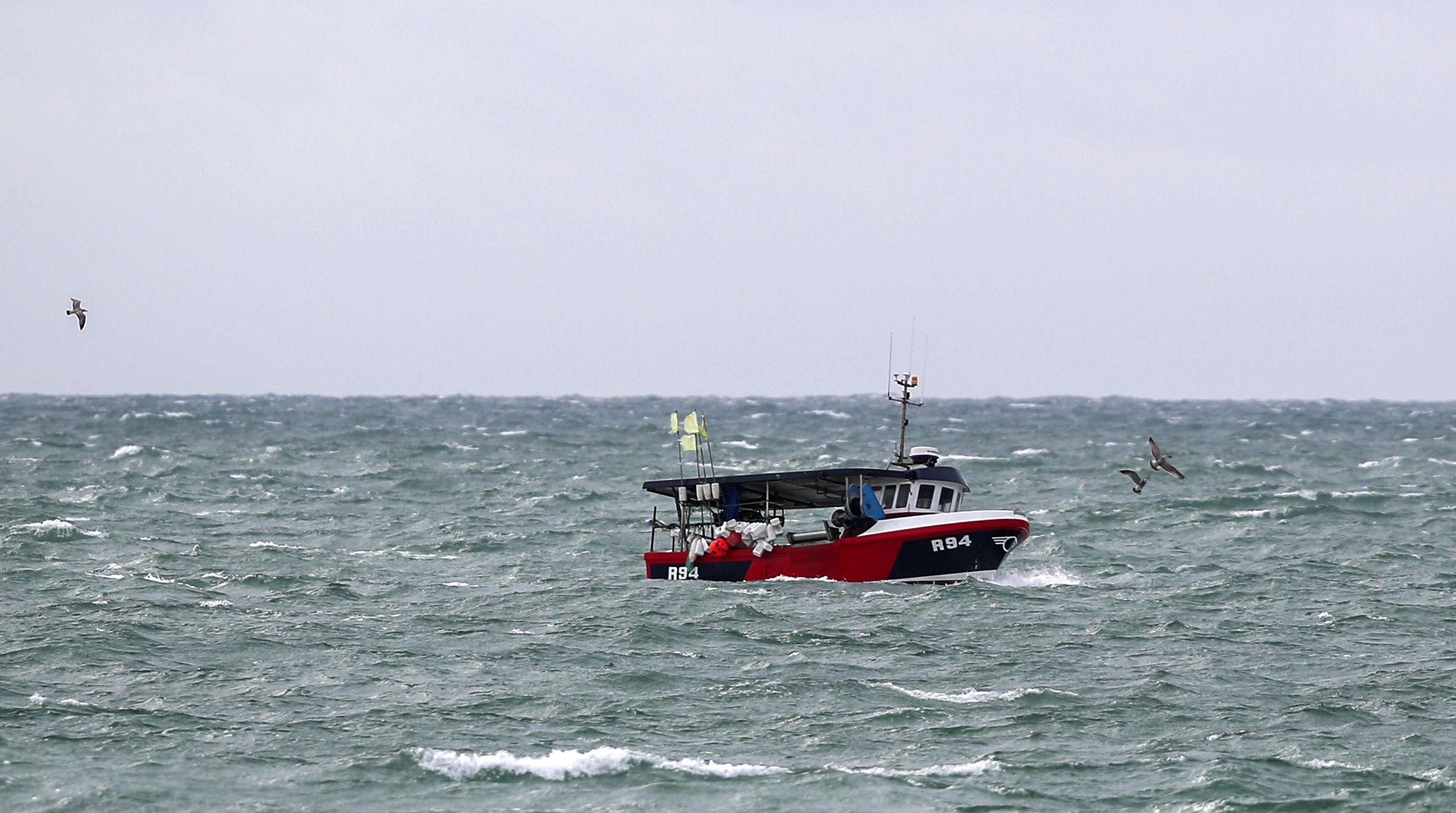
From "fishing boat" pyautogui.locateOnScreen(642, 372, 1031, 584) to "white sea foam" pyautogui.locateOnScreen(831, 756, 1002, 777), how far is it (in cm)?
1454

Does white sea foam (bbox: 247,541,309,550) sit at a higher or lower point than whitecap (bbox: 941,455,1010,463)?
lower

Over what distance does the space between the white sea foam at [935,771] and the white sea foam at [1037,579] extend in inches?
622

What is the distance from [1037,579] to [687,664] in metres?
14.0

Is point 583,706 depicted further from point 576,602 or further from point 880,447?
point 880,447

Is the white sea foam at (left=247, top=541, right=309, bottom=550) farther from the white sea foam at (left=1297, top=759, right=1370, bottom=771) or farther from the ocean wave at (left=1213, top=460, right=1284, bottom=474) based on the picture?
the ocean wave at (left=1213, top=460, right=1284, bottom=474)

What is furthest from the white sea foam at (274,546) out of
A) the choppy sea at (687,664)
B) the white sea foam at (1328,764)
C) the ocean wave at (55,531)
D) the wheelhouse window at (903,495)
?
the white sea foam at (1328,764)

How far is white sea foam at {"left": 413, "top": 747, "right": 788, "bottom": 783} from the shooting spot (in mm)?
21406

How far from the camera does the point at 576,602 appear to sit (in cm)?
3572

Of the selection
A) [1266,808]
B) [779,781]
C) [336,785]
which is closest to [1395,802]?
[1266,808]

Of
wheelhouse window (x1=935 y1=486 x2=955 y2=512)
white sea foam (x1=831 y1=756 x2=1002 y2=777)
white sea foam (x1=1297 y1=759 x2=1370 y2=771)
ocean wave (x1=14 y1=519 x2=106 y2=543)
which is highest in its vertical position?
wheelhouse window (x1=935 y1=486 x2=955 y2=512)

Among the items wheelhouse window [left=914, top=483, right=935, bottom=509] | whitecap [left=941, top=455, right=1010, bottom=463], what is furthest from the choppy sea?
whitecap [left=941, top=455, right=1010, bottom=463]

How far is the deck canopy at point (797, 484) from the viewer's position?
37.7 metres

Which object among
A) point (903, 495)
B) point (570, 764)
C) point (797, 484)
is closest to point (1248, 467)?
point (903, 495)

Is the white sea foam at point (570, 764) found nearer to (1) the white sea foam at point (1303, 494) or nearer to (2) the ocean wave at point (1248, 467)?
(1) the white sea foam at point (1303, 494)
